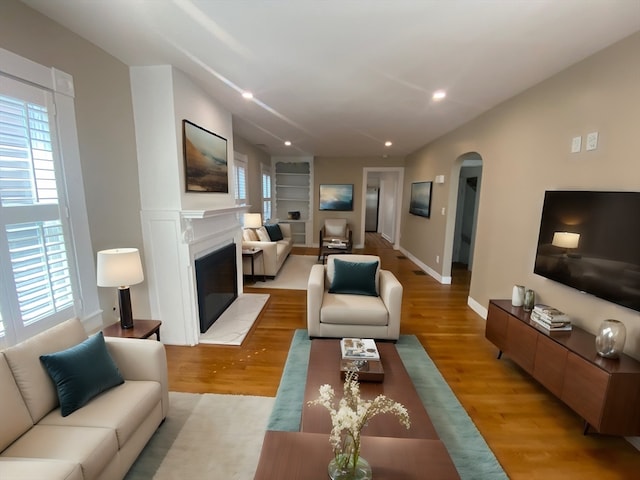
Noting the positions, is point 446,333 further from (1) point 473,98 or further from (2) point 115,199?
(2) point 115,199

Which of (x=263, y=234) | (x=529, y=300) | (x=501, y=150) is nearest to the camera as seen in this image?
(x=529, y=300)

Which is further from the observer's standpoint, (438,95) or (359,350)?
(438,95)

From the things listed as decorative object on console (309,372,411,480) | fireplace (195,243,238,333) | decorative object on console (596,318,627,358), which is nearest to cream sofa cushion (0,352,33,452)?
decorative object on console (309,372,411,480)

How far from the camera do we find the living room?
191cm

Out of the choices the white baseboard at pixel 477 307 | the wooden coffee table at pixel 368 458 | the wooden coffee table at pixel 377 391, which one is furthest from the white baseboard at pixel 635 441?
the white baseboard at pixel 477 307

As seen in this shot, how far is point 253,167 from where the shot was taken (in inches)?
251

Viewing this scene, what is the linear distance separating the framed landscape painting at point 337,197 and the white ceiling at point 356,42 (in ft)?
15.0

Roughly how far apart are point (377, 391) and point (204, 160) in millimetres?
2809

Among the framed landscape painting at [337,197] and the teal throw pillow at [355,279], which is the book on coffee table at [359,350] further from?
the framed landscape painting at [337,197]

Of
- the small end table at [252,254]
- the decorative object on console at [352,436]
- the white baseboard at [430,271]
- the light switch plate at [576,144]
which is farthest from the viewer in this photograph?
the white baseboard at [430,271]

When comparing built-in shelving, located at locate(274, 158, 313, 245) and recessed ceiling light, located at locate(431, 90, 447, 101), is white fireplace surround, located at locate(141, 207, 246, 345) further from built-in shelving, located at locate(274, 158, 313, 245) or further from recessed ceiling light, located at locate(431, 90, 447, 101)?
built-in shelving, located at locate(274, 158, 313, 245)

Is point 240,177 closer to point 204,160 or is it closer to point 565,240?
point 204,160

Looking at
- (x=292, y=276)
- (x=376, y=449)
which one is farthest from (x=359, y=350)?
(x=292, y=276)

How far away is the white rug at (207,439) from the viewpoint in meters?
1.58
